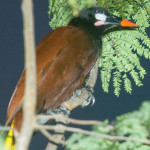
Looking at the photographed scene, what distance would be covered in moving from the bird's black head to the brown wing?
121 mm

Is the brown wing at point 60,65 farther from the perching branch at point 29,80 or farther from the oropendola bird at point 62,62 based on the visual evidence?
the perching branch at point 29,80

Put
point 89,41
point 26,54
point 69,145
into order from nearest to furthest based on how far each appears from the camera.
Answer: point 26,54 < point 69,145 < point 89,41

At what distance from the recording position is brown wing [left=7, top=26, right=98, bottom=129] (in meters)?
1.18

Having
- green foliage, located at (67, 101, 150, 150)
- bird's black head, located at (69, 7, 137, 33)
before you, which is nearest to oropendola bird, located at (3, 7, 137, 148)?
bird's black head, located at (69, 7, 137, 33)

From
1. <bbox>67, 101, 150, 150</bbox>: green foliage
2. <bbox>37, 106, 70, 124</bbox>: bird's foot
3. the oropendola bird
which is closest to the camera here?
<bbox>67, 101, 150, 150</bbox>: green foliage

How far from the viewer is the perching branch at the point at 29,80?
0.48 m

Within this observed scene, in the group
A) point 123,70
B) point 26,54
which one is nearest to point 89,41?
point 123,70

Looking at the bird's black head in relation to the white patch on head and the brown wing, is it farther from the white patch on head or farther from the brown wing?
the brown wing

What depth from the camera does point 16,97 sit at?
1.12 metres

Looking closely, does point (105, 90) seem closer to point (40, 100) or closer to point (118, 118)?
point (40, 100)

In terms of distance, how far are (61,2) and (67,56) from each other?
320 mm

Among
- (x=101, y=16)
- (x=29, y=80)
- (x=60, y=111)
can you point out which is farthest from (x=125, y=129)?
(x=101, y=16)

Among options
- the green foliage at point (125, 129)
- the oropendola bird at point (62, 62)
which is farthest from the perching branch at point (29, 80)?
the oropendola bird at point (62, 62)

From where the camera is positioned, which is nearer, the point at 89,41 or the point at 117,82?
the point at 89,41
